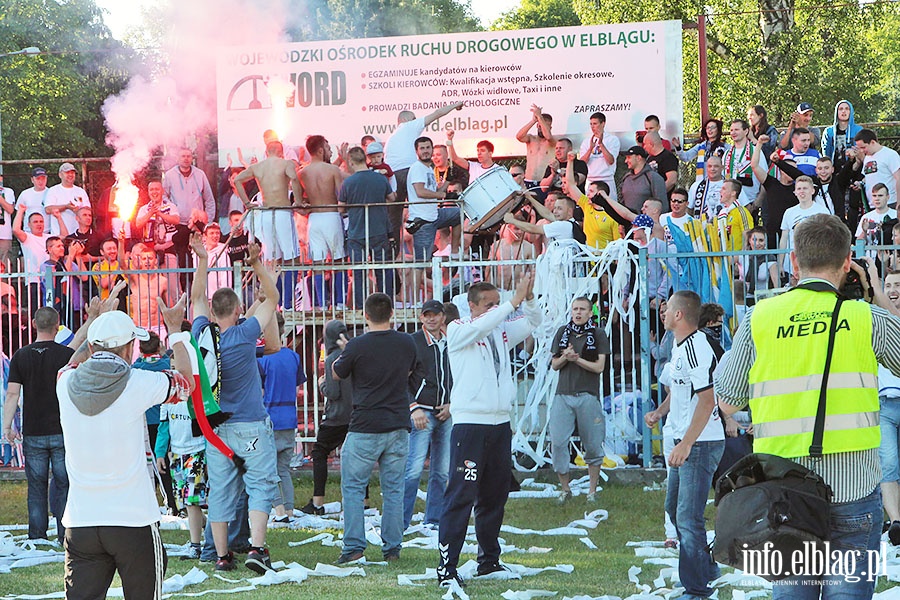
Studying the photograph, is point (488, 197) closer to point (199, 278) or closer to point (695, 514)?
point (199, 278)

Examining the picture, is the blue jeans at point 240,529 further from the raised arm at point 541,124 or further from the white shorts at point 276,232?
the raised arm at point 541,124

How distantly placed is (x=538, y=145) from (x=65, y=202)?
6607mm

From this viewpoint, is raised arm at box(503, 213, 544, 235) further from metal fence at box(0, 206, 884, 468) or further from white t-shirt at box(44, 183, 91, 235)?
white t-shirt at box(44, 183, 91, 235)

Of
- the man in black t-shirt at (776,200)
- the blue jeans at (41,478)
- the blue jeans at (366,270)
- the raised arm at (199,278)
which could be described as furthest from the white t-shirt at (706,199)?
the blue jeans at (41,478)

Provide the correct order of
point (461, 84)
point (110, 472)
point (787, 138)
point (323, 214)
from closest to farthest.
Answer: point (110, 472)
point (323, 214)
point (787, 138)
point (461, 84)

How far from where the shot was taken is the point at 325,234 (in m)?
14.1

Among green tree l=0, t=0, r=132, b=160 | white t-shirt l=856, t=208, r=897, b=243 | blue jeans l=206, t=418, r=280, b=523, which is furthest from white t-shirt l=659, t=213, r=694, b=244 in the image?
green tree l=0, t=0, r=132, b=160

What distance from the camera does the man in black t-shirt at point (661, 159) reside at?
1531 centimetres

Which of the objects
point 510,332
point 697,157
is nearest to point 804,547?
point 510,332

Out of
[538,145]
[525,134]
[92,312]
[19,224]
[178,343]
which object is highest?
[525,134]

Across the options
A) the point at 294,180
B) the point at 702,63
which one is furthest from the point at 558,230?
the point at 702,63

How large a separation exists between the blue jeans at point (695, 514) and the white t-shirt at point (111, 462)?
2.92 metres

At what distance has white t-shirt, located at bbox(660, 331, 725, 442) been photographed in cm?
680

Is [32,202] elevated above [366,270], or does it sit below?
above
